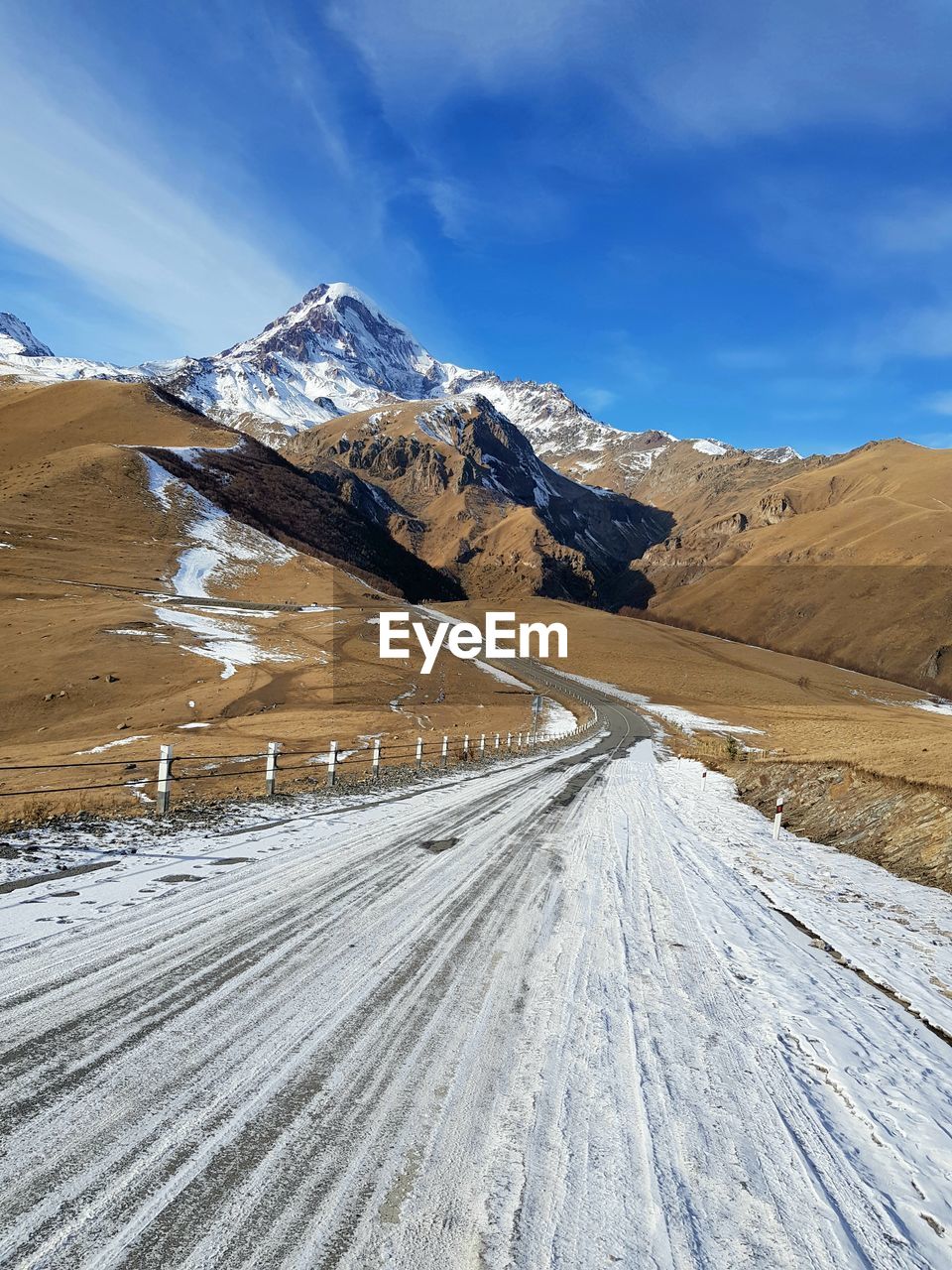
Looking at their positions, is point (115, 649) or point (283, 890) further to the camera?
point (115, 649)

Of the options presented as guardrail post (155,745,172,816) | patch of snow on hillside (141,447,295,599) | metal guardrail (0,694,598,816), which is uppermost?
patch of snow on hillside (141,447,295,599)

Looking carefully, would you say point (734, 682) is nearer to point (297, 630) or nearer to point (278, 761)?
point (297, 630)

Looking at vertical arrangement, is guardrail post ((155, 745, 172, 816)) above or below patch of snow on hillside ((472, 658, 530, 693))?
below

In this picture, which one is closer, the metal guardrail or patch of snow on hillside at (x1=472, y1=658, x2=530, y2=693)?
the metal guardrail

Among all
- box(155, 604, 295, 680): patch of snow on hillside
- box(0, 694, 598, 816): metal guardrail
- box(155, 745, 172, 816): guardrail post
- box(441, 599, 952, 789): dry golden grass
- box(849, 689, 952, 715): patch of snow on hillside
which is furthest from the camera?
box(849, 689, 952, 715): patch of snow on hillside

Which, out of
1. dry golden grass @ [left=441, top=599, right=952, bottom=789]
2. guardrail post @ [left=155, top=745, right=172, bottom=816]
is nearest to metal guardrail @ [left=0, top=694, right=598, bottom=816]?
guardrail post @ [left=155, top=745, right=172, bottom=816]

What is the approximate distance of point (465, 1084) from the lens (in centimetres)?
352

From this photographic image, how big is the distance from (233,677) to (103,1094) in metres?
40.4

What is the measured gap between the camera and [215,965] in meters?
4.70

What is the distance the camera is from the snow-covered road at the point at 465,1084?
2500mm

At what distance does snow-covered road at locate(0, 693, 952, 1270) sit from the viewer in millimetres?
2500

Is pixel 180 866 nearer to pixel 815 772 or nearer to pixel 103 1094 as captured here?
pixel 103 1094

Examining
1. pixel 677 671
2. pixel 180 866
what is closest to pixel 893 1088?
pixel 180 866

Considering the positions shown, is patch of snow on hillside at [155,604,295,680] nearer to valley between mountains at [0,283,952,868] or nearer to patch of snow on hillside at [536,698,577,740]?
valley between mountains at [0,283,952,868]
